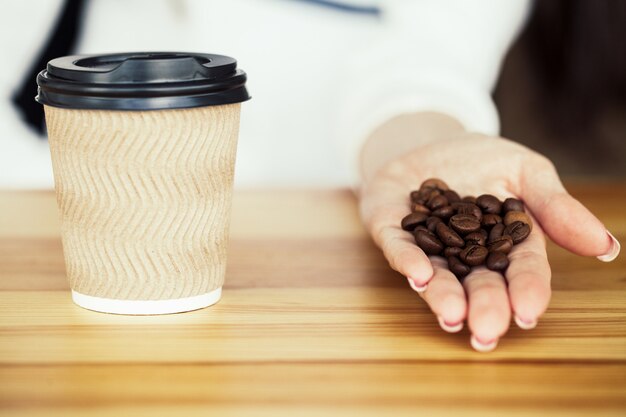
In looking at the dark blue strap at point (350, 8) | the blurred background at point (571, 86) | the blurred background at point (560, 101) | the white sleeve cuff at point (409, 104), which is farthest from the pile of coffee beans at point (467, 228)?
the blurred background at point (560, 101)

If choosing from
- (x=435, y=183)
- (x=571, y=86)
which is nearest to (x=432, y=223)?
(x=435, y=183)

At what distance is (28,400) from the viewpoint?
0.65 metres

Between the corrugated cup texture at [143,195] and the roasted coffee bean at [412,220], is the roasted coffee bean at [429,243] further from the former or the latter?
the corrugated cup texture at [143,195]

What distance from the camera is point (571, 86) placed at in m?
2.59

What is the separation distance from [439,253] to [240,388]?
301 mm

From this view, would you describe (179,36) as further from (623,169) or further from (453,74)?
(623,169)

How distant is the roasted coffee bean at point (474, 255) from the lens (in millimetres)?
824

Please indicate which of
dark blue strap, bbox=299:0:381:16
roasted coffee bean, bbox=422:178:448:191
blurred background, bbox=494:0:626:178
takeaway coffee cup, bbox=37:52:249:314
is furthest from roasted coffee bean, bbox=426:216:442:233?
blurred background, bbox=494:0:626:178

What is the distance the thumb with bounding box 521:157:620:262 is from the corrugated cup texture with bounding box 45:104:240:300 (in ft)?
1.21

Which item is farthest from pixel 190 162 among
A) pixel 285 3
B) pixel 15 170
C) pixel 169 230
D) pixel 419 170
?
pixel 15 170

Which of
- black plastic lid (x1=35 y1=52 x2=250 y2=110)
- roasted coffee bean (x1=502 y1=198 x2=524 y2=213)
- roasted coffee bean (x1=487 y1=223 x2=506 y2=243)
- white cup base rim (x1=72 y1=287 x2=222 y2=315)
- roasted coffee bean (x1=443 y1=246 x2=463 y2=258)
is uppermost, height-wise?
black plastic lid (x1=35 y1=52 x2=250 y2=110)

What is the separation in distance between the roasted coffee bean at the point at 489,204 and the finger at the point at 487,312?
6.3 inches

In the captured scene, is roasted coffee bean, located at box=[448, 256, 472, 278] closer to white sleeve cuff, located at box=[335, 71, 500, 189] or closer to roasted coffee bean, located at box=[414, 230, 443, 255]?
roasted coffee bean, located at box=[414, 230, 443, 255]

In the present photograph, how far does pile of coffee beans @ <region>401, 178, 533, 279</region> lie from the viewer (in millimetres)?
831
